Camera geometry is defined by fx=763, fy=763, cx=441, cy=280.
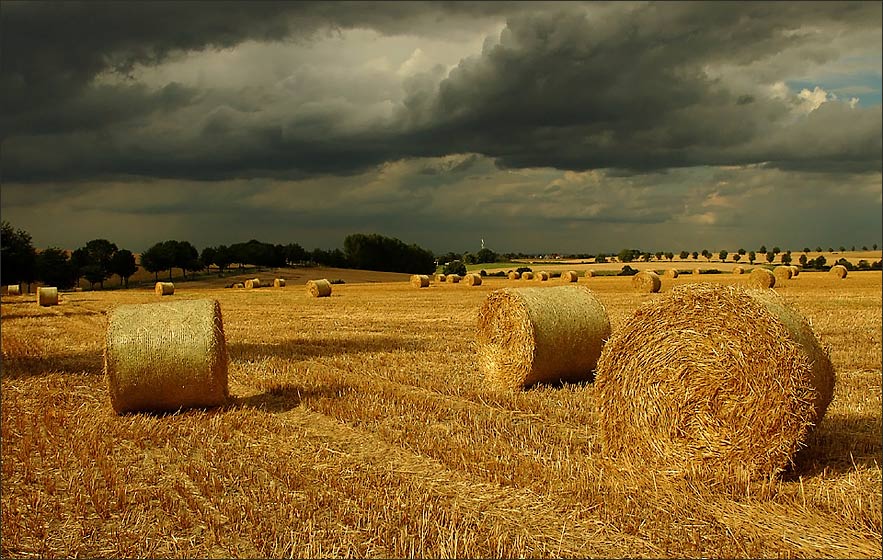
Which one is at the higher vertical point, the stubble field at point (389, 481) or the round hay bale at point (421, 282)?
the round hay bale at point (421, 282)

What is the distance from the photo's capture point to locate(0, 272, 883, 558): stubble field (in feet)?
16.5

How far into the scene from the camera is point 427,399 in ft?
30.2

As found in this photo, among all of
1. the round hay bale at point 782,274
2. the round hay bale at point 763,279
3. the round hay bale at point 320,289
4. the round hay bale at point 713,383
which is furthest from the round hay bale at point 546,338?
the round hay bale at point 782,274

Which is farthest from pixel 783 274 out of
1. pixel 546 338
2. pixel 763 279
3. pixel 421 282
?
pixel 546 338

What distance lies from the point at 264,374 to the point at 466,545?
748 centimetres

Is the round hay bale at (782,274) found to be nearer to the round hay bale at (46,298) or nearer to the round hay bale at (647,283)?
the round hay bale at (647,283)

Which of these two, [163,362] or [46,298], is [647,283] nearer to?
[46,298]

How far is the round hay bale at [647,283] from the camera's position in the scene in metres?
33.4

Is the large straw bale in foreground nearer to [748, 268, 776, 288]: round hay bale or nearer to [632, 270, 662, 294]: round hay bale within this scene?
[748, 268, 776, 288]: round hay bale

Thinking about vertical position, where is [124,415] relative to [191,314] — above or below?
below

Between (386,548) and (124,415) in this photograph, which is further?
(124,415)

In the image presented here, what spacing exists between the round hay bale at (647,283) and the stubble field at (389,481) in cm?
2218

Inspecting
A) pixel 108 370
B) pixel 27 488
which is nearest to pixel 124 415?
pixel 108 370

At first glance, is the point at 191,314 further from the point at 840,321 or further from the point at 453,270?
the point at 453,270
